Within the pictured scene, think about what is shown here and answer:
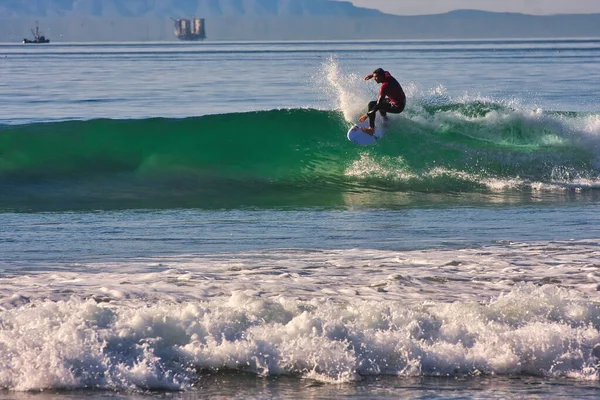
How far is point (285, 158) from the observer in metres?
18.7

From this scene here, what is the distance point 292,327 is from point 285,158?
1216cm

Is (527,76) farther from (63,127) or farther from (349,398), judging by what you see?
(349,398)

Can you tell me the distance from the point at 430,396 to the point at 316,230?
5.68 meters

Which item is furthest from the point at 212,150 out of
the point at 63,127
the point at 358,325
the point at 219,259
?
the point at 358,325

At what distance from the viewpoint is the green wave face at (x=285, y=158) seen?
15.9 m

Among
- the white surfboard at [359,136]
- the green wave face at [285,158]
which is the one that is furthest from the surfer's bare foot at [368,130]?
the green wave face at [285,158]

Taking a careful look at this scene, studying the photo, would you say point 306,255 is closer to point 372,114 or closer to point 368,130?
point 372,114

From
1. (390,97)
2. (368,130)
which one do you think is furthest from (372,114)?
(390,97)

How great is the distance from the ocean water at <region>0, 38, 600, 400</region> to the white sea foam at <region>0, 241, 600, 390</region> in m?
0.02

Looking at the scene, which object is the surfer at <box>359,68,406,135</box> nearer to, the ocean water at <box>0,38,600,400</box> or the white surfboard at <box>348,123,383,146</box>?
the white surfboard at <box>348,123,383,146</box>

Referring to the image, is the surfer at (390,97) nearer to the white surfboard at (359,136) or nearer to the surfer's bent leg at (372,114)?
the surfer's bent leg at (372,114)

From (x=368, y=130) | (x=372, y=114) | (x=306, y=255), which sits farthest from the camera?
(x=368, y=130)

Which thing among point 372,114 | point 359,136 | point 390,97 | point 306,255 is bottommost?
point 306,255

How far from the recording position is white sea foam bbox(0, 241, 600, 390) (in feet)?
20.5
